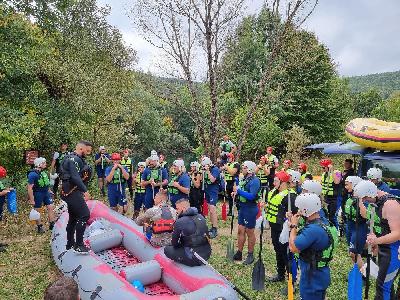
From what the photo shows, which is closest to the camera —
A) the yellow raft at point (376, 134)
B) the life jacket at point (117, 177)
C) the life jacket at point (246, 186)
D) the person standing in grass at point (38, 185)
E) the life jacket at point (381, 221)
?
the life jacket at point (381, 221)

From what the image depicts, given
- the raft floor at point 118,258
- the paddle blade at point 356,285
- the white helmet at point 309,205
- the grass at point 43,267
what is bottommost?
the grass at point 43,267

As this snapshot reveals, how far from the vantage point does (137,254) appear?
649cm

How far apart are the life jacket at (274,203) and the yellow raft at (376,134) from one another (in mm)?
4037

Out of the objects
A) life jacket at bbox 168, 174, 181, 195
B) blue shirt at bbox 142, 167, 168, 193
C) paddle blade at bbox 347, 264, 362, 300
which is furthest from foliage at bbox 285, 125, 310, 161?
paddle blade at bbox 347, 264, 362, 300

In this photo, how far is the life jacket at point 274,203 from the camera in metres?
5.82

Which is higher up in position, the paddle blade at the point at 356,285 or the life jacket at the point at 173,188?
the life jacket at the point at 173,188

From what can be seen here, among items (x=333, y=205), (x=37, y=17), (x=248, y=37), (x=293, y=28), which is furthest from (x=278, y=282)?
(x=248, y=37)

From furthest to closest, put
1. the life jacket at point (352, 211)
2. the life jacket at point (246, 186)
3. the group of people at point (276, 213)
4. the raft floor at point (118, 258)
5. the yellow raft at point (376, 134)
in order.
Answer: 1. the yellow raft at point (376, 134)
2. the life jacket at point (246, 186)
3. the raft floor at point (118, 258)
4. the life jacket at point (352, 211)
5. the group of people at point (276, 213)

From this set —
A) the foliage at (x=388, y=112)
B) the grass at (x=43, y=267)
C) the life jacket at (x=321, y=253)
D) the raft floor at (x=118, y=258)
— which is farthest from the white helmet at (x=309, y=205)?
the foliage at (x=388, y=112)

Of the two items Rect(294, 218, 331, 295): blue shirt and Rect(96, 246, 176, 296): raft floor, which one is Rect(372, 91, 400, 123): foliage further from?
Rect(294, 218, 331, 295): blue shirt

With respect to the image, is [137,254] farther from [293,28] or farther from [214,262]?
[293,28]

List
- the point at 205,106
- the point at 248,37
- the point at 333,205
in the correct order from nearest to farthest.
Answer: the point at 333,205, the point at 205,106, the point at 248,37

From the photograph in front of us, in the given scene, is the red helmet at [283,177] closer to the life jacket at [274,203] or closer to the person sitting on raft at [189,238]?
the life jacket at [274,203]

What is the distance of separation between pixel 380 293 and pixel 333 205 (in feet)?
14.1
